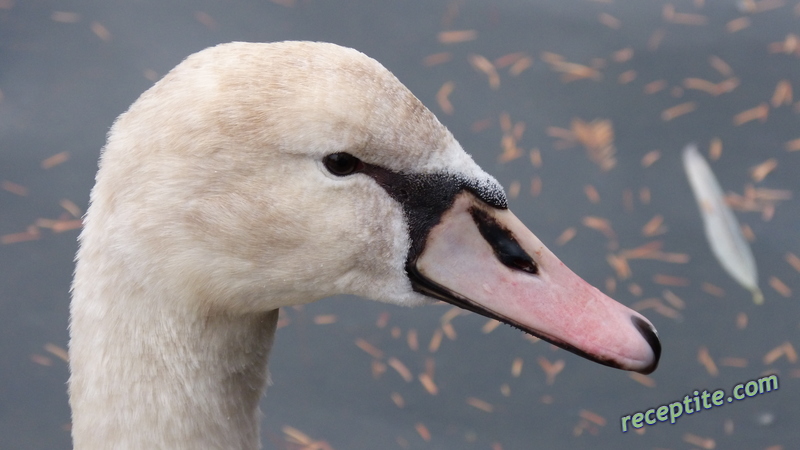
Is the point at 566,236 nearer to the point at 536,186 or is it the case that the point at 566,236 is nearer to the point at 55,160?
the point at 536,186

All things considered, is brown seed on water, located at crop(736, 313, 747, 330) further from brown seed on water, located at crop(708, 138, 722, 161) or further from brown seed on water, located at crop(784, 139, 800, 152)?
brown seed on water, located at crop(784, 139, 800, 152)

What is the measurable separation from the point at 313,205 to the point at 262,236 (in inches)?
4.9

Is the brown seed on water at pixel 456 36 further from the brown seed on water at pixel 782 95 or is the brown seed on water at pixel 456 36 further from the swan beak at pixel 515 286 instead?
the swan beak at pixel 515 286

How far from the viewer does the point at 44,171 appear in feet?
14.4

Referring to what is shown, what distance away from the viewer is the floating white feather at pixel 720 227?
4.17 metres

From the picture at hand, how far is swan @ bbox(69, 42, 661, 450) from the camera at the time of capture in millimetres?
1729

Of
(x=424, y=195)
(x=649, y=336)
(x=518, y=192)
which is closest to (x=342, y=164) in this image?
(x=424, y=195)

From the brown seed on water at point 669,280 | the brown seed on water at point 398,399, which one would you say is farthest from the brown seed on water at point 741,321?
the brown seed on water at point 398,399

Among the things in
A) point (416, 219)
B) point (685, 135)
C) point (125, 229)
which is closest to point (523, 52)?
point (685, 135)

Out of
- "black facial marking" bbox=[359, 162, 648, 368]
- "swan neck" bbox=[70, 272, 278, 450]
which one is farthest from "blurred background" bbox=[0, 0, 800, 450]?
"black facial marking" bbox=[359, 162, 648, 368]

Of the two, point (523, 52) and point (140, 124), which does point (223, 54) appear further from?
point (523, 52)

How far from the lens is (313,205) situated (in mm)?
1801

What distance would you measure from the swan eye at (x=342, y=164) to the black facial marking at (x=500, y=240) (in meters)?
0.28

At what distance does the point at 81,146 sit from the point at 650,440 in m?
3.02
